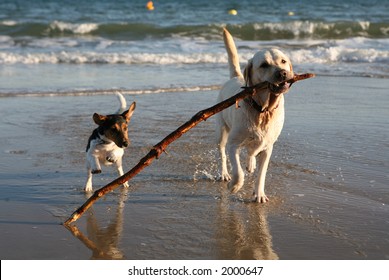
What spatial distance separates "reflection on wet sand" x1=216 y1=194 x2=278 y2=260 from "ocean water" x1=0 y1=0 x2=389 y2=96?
697cm

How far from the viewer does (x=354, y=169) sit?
22.1 feet

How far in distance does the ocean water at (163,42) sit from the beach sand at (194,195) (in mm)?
Result: 3748

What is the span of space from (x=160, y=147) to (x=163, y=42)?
1770cm

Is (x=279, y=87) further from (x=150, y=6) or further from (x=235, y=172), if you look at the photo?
(x=150, y=6)

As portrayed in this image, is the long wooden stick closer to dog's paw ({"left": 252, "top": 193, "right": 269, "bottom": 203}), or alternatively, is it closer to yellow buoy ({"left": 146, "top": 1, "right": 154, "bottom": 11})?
dog's paw ({"left": 252, "top": 193, "right": 269, "bottom": 203})

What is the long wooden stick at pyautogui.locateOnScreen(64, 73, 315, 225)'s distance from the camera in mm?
4793

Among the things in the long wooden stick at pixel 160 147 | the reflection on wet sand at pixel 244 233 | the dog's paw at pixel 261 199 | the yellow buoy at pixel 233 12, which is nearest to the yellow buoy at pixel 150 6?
the yellow buoy at pixel 233 12

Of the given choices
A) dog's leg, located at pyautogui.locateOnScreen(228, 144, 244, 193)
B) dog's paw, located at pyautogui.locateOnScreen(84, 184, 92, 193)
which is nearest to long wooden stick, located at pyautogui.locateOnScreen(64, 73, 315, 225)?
dog's leg, located at pyautogui.locateOnScreen(228, 144, 244, 193)

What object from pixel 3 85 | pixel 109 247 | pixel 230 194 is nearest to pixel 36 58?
pixel 3 85

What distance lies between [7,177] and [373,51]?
1415 centimetres

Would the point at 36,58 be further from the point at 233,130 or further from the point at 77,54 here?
the point at 233,130

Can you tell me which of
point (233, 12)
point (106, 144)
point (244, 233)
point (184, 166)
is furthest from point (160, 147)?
point (233, 12)

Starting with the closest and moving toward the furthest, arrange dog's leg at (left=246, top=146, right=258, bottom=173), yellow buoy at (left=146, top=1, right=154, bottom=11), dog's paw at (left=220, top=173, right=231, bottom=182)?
dog's leg at (left=246, top=146, right=258, bottom=173)
dog's paw at (left=220, top=173, right=231, bottom=182)
yellow buoy at (left=146, top=1, right=154, bottom=11)

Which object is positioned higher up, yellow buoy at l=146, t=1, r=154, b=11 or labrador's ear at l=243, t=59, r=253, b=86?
labrador's ear at l=243, t=59, r=253, b=86
